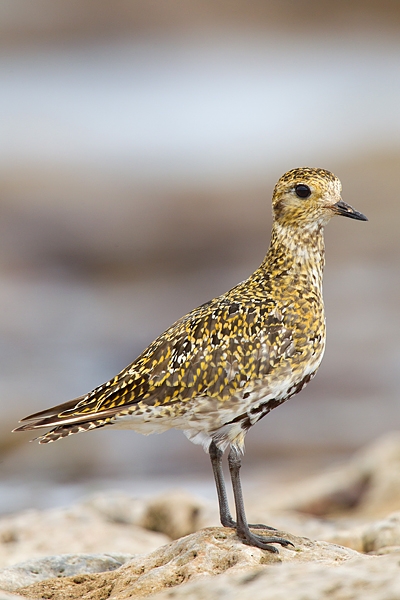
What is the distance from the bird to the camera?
572 cm

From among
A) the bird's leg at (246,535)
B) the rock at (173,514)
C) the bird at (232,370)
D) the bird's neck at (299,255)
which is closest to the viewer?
the bird's leg at (246,535)

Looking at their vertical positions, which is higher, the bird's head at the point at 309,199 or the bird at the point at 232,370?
the bird's head at the point at 309,199

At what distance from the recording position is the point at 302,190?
20.6 feet

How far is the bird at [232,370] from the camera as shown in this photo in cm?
572

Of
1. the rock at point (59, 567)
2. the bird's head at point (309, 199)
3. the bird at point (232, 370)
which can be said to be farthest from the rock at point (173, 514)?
the bird's head at point (309, 199)

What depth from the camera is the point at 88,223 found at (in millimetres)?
23969

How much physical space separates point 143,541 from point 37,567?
1.95m

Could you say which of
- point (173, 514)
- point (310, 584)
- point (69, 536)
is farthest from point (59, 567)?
point (310, 584)

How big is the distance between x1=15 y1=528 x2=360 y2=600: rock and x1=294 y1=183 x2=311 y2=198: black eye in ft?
7.34

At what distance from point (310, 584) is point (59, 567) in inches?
114

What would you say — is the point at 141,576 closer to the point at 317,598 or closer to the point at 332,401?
the point at 317,598

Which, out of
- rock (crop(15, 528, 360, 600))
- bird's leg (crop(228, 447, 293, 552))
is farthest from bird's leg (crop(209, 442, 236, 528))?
rock (crop(15, 528, 360, 600))

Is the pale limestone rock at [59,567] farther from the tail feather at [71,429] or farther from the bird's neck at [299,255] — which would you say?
the bird's neck at [299,255]

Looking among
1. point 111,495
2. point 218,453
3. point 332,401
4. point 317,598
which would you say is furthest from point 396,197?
point 317,598
